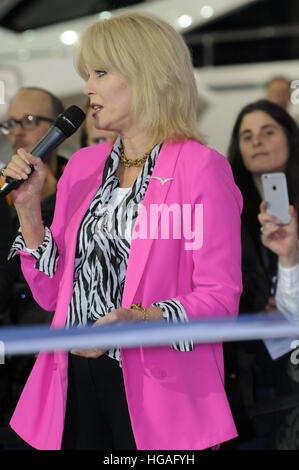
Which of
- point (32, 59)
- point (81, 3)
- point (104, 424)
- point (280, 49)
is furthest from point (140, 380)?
point (280, 49)

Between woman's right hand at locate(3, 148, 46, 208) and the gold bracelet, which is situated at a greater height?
woman's right hand at locate(3, 148, 46, 208)

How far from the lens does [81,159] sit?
153 centimetres

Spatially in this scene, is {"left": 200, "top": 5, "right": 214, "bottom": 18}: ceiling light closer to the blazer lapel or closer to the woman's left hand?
the blazer lapel

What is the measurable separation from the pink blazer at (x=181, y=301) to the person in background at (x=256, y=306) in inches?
17.1

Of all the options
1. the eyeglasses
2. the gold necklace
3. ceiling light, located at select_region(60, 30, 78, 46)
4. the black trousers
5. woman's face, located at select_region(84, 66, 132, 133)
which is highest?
ceiling light, located at select_region(60, 30, 78, 46)

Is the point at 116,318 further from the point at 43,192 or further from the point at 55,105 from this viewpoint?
the point at 55,105

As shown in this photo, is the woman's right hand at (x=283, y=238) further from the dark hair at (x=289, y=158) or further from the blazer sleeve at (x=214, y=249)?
the blazer sleeve at (x=214, y=249)

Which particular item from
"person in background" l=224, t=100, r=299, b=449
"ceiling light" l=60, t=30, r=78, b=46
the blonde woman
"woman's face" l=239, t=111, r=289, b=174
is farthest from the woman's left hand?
"ceiling light" l=60, t=30, r=78, b=46

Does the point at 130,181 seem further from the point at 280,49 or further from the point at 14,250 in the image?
the point at 280,49

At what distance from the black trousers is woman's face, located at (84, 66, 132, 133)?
1.47 ft

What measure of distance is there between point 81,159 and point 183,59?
0.31m

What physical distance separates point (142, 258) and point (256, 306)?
749 millimetres

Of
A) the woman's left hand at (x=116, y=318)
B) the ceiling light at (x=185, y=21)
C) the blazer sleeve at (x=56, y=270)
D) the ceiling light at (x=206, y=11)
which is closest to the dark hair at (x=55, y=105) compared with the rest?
the blazer sleeve at (x=56, y=270)

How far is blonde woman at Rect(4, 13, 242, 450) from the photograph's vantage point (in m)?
1.31
